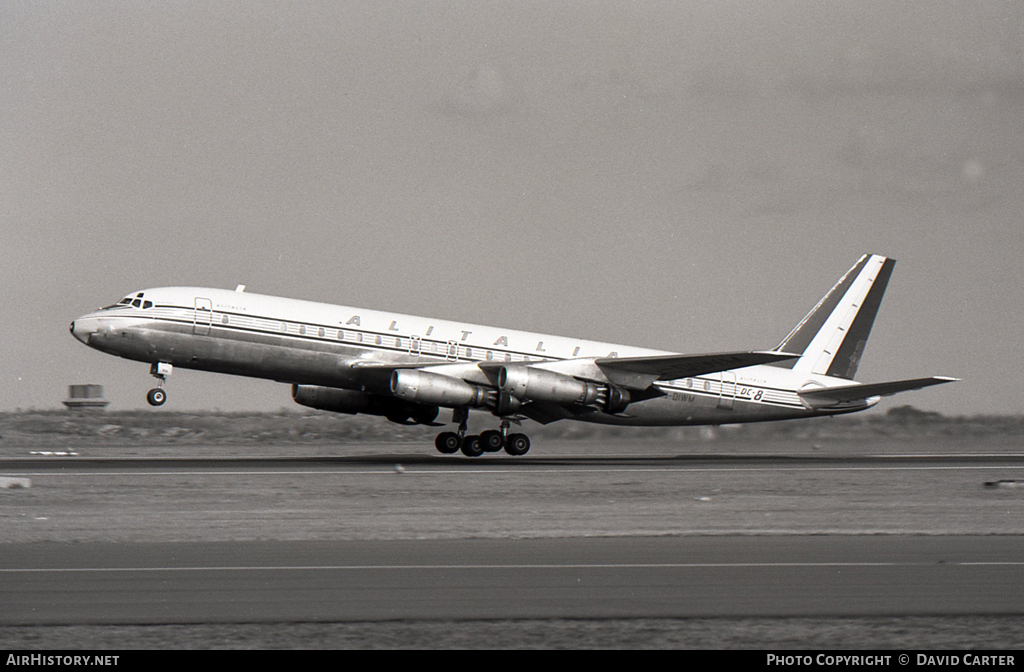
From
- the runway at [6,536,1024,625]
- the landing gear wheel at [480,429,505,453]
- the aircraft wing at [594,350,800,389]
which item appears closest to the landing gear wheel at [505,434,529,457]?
the landing gear wheel at [480,429,505,453]

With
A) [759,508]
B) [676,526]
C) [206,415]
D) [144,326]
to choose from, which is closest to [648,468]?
[759,508]

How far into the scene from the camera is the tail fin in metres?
39.1

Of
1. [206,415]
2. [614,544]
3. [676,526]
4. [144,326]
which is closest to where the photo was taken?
[614,544]

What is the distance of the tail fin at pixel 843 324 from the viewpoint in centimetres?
3906

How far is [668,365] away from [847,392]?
24.0 ft

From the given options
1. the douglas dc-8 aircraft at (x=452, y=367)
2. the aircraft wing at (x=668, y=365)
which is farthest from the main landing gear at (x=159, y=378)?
the aircraft wing at (x=668, y=365)

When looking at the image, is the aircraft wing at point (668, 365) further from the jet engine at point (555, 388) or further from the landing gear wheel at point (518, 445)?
the landing gear wheel at point (518, 445)

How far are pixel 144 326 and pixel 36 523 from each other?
47.1 feet

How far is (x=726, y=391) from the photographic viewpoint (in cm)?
3631

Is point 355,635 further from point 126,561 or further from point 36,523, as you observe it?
point 36,523

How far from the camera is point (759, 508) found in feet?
61.9

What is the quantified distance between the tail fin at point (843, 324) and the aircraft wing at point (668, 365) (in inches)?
233

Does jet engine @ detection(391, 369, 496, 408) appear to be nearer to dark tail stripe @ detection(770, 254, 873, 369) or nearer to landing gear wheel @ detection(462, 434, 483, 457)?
landing gear wheel @ detection(462, 434, 483, 457)

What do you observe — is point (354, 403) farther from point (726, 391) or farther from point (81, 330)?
point (726, 391)
